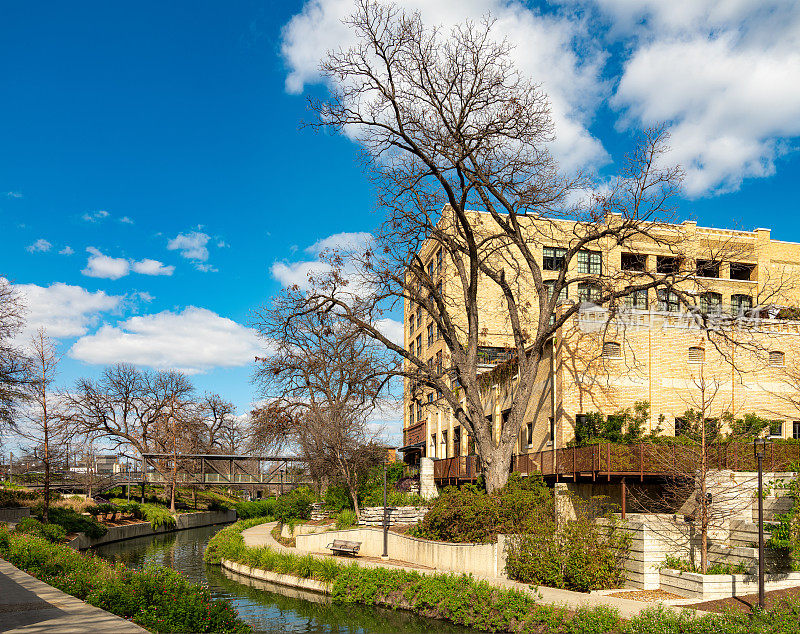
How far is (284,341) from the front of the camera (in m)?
31.3

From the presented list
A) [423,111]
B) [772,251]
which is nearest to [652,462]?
[423,111]

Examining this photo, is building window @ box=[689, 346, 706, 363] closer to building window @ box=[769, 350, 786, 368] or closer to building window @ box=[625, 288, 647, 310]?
building window @ box=[769, 350, 786, 368]

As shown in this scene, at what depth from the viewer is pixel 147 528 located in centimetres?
5347

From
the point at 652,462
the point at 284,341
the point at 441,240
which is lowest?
the point at 652,462

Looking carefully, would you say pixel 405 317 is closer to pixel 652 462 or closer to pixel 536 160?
pixel 536 160

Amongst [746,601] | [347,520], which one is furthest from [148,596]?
[347,520]

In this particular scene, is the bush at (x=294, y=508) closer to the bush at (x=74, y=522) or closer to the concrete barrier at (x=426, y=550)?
the concrete barrier at (x=426, y=550)

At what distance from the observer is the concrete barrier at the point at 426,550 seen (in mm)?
23531

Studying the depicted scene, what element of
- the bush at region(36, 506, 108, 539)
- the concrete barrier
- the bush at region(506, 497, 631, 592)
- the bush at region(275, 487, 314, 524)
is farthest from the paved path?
the bush at region(36, 506, 108, 539)

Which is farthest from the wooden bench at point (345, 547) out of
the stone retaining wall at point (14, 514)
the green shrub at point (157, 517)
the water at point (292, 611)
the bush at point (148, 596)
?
the green shrub at point (157, 517)

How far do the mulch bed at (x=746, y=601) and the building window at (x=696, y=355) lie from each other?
13.4 m

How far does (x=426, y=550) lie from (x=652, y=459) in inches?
→ 360

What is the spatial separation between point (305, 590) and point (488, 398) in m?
16.4

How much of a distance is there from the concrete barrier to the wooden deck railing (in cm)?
377
